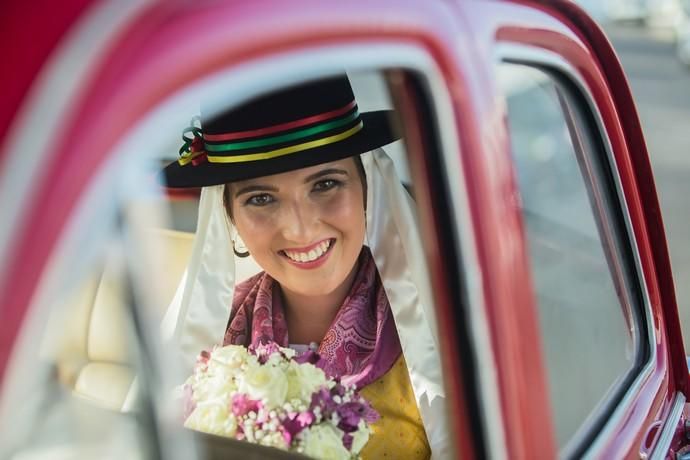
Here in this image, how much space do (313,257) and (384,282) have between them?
0.21 meters

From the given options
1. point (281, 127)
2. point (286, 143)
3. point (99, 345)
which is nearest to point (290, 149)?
point (286, 143)

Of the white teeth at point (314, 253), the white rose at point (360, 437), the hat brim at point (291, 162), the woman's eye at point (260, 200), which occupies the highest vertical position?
the hat brim at point (291, 162)

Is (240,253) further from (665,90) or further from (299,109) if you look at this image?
(665,90)

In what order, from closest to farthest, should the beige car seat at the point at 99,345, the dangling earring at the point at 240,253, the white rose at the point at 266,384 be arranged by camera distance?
the beige car seat at the point at 99,345
the white rose at the point at 266,384
the dangling earring at the point at 240,253

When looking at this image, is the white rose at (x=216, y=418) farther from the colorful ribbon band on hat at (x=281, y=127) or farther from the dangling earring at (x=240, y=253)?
the dangling earring at (x=240, y=253)

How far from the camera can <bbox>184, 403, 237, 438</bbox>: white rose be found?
1.74m

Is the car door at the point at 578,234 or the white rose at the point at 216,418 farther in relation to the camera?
the white rose at the point at 216,418

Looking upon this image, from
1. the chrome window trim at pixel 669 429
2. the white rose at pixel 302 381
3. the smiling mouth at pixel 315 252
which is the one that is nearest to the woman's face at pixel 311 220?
the smiling mouth at pixel 315 252

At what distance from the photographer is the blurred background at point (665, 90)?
7.95 meters

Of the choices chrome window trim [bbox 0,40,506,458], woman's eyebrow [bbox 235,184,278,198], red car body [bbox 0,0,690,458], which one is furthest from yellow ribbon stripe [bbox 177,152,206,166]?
chrome window trim [bbox 0,40,506,458]

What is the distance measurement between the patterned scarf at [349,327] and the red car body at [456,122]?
589 mm

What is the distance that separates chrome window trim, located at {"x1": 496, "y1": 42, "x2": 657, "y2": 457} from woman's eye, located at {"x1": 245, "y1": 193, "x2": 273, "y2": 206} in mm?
827

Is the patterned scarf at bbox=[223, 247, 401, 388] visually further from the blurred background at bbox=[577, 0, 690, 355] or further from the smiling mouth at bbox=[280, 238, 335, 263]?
the blurred background at bbox=[577, 0, 690, 355]

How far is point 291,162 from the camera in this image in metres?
2.27
